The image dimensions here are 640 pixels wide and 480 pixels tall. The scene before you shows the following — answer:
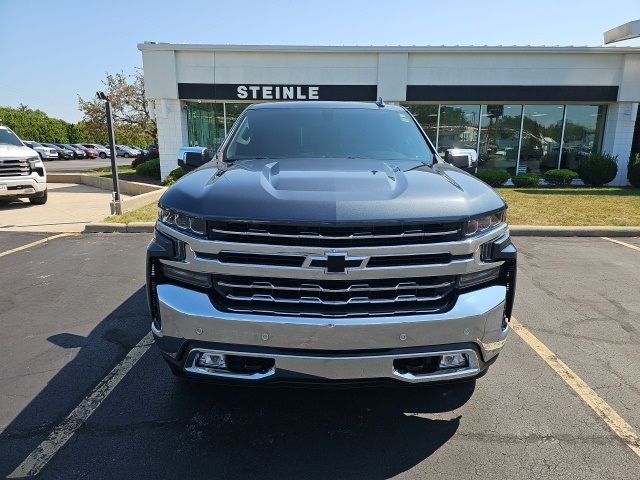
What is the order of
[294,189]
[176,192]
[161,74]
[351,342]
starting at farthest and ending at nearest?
1. [161,74]
2. [176,192]
3. [294,189]
4. [351,342]

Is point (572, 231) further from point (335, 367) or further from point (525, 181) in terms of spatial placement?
point (335, 367)

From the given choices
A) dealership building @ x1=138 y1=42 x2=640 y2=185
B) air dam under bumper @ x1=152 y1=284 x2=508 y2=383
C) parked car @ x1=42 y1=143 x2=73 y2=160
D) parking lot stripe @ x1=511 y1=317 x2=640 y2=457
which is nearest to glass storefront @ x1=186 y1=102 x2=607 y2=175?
dealership building @ x1=138 y1=42 x2=640 y2=185

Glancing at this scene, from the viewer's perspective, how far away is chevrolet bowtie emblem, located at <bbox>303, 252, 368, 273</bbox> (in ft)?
7.09

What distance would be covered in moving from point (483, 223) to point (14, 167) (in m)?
11.7

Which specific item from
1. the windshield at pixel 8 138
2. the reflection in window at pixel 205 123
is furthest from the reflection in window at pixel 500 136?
the windshield at pixel 8 138

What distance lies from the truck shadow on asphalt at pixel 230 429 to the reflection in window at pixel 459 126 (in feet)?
48.5

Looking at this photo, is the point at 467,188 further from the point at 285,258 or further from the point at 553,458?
the point at 553,458

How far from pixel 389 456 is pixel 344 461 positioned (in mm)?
250

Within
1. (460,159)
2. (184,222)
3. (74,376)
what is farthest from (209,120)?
(184,222)

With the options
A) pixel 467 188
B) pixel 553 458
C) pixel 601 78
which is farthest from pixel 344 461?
pixel 601 78

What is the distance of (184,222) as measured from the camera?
7.69 feet

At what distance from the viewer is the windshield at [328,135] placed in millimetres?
3465

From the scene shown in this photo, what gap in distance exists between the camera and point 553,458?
2432mm

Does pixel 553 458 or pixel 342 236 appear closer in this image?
pixel 342 236
